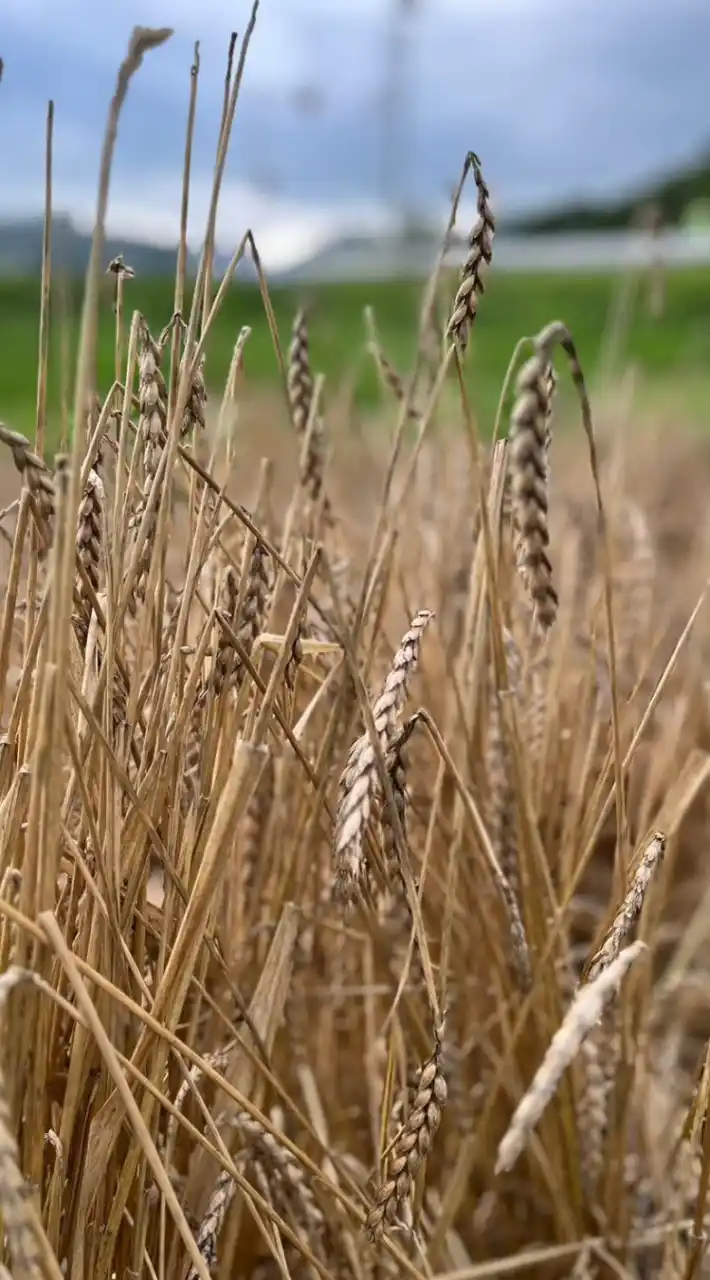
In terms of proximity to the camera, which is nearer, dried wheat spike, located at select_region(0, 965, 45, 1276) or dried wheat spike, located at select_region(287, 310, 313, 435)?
dried wheat spike, located at select_region(0, 965, 45, 1276)

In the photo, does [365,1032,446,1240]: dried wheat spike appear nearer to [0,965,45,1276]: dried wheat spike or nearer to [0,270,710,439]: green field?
[0,965,45,1276]: dried wheat spike

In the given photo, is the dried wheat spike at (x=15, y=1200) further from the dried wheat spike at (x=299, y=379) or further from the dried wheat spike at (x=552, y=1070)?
the dried wheat spike at (x=299, y=379)

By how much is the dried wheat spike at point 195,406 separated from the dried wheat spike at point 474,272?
0.10 m

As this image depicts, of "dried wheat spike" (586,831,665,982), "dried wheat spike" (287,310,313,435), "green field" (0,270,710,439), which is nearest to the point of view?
"dried wheat spike" (586,831,665,982)

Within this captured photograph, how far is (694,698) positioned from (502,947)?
1.36 ft

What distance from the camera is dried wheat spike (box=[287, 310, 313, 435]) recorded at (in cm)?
51

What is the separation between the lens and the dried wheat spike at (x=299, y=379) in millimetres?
512

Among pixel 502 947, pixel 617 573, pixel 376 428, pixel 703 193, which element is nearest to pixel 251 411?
pixel 376 428

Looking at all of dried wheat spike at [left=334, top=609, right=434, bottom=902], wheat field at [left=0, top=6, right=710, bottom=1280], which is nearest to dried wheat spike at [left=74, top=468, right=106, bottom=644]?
wheat field at [left=0, top=6, right=710, bottom=1280]

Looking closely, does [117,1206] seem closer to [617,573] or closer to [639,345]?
[617,573]

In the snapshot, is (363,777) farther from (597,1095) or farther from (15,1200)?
(597,1095)

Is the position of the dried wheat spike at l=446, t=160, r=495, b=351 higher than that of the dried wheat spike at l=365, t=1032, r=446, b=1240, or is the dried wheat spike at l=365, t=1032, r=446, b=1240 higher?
the dried wheat spike at l=446, t=160, r=495, b=351

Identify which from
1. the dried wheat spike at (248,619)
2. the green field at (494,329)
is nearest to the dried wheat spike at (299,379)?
the dried wheat spike at (248,619)

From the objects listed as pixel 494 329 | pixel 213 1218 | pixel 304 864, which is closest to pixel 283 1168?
pixel 213 1218
